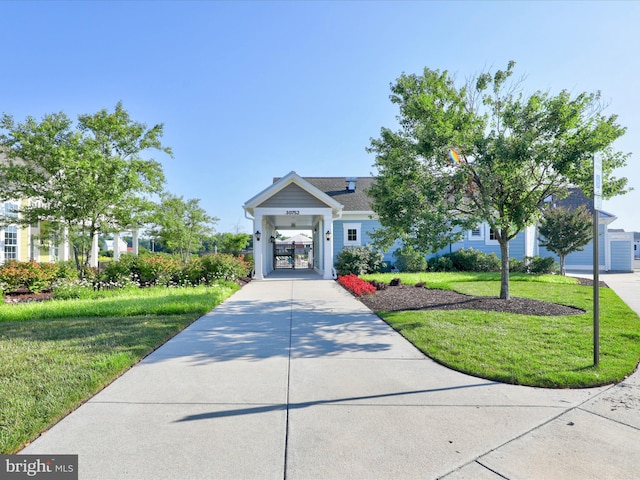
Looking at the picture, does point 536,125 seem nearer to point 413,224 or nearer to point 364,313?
point 413,224

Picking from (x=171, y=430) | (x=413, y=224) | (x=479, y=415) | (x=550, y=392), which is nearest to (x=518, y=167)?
(x=413, y=224)

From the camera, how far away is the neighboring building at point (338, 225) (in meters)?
17.7

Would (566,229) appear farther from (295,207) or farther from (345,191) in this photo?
(295,207)

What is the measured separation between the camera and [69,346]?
5.55 meters

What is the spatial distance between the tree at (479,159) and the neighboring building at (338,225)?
137 inches

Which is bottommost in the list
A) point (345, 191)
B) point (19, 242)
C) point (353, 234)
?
point (19, 242)

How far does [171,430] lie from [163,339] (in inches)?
131

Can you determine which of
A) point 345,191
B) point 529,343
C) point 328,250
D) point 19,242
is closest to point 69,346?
point 529,343

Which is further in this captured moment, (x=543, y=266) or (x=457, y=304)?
(x=543, y=266)

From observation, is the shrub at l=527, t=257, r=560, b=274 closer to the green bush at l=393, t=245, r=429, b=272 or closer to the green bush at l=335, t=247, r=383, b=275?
the green bush at l=393, t=245, r=429, b=272

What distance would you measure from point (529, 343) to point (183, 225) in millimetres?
22430

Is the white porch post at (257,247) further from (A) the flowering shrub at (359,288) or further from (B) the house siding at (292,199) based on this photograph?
(A) the flowering shrub at (359,288)

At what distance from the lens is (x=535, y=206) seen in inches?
364

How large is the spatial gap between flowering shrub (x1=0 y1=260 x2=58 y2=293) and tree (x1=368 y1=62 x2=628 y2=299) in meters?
11.4
